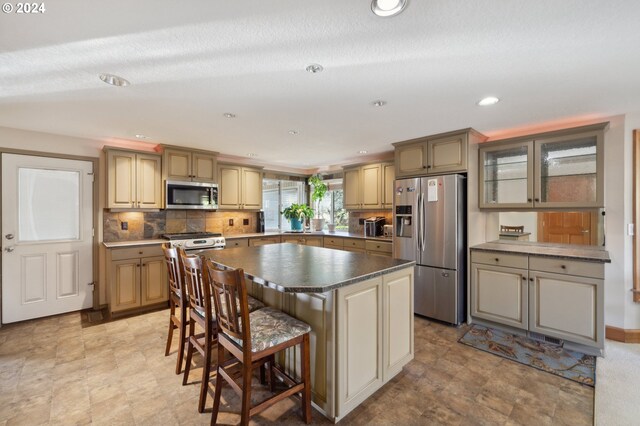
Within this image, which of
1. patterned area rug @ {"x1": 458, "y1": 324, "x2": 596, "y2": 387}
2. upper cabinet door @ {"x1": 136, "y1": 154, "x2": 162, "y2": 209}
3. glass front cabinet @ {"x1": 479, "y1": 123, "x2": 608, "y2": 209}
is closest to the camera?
patterned area rug @ {"x1": 458, "y1": 324, "x2": 596, "y2": 387}

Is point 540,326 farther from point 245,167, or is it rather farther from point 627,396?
point 245,167

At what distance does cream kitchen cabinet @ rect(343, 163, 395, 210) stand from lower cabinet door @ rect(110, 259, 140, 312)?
338 cm

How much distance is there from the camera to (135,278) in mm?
3619

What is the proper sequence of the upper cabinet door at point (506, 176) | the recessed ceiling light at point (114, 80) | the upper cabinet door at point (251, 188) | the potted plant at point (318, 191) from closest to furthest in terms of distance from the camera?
the recessed ceiling light at point (114, 80)
the upper cabinet door at point (506, 176)
the upper cabinet door at point (251, 188)
the potted plant at point (318, 191)

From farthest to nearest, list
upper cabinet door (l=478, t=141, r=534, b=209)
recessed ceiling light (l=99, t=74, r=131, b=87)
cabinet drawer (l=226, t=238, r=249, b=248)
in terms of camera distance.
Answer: cabinet drawer (l=226, t=238, r=249, b=248), upper cabinet door (l=478, t=141, r=534, b=209), recessed ceiling light (l=99, t=74, r=131, b=87)

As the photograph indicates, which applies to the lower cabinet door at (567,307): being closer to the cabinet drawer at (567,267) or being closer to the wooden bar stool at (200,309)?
the cabinet drawer at (567,267)

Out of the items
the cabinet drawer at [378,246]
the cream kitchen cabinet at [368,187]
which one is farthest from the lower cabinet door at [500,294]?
the cream kitchen cabinet at [368,187]

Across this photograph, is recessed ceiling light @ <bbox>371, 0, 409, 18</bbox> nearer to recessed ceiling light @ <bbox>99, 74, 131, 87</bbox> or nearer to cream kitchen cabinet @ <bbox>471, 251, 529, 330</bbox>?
recessed ceiling light @ <bbox>99, 74, 131, 87</bbox>

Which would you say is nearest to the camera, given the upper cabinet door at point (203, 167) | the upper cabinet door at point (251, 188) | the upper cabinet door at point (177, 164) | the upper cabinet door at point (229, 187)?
the upper cabinet door at point (177, 164)

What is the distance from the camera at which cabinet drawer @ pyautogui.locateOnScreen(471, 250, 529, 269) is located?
2.95 m

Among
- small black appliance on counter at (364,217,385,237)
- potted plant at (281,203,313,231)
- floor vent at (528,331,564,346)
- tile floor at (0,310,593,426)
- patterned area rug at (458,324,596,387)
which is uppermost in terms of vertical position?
potted plant at (281,203,313,231)

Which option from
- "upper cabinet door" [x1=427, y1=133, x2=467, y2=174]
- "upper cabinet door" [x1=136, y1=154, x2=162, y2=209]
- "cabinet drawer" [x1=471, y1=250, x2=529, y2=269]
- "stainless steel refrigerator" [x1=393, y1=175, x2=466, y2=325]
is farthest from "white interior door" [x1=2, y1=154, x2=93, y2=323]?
"cabinet drawer" [x1=471, y1=250, x2=529, y2=269]

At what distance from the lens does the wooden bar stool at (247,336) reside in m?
1.52

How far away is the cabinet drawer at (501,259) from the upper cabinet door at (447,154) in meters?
1.00
